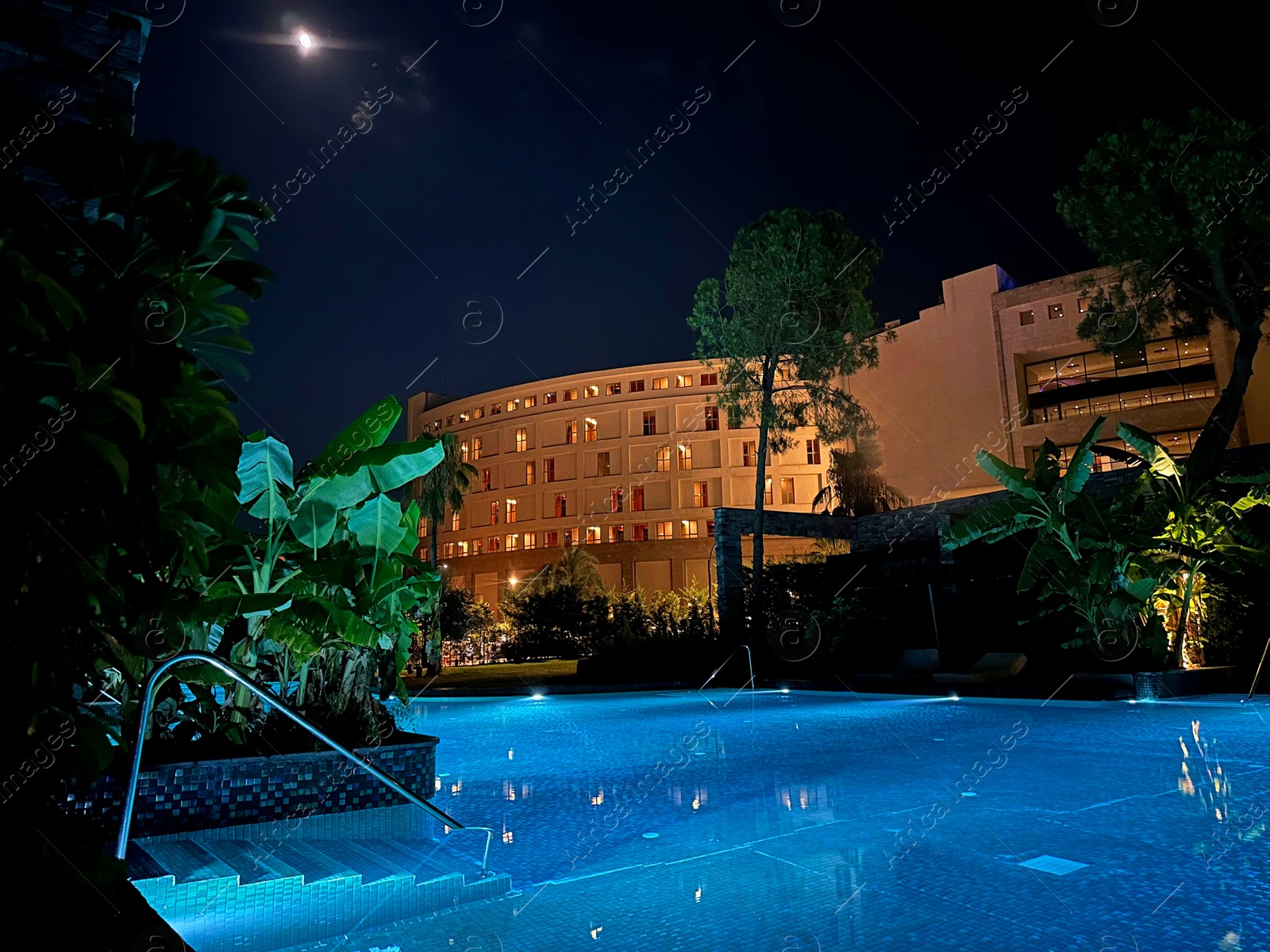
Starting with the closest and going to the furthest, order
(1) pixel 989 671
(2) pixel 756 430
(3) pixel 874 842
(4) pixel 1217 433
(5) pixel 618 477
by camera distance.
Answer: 1. (3) pixel 874 842
2. (4) pixel 1217 433
3. (1) pixel 989 671
4. (2) pixel 756 430
5. (5) pixel 618 477

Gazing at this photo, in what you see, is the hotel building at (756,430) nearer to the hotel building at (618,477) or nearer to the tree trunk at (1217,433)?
the hotel building at (618,477)

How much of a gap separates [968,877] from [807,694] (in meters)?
13.4

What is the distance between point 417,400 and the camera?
74.6 m

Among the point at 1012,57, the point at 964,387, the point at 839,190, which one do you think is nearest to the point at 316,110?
the point at 1012,57

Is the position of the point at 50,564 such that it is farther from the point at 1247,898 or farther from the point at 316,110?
the point at 316,110

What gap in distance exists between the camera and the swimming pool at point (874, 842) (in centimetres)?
339

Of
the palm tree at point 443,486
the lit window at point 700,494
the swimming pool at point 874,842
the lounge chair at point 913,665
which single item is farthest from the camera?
the lit window at point 700,494

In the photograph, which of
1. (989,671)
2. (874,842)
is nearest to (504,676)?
(989,671)

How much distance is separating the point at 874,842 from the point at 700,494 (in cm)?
5664

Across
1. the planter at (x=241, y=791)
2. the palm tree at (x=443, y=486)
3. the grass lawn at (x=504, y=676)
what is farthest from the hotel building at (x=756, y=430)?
the planter at (x=241, y=791)

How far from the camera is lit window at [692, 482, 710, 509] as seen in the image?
60969mm

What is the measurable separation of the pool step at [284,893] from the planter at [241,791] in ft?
1.19

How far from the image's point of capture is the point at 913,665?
1828cm

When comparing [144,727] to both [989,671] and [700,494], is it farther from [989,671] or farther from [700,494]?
[700,494]
